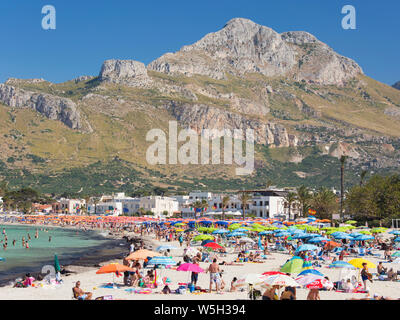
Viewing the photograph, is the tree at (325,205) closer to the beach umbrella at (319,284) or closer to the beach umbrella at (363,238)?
the beach umbrella at (363,238)

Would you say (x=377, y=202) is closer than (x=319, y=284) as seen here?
No

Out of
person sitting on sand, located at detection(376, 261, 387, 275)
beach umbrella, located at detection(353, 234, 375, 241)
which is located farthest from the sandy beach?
beach umbrella, located at detection(353, 234, 375, 241)

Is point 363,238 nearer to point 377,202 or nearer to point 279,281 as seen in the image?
point 279,281

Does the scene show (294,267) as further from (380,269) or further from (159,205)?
(159,205)

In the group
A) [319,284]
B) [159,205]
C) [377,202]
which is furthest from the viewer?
[159,205]

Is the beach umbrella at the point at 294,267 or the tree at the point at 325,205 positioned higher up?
the tree at the point at 325,205

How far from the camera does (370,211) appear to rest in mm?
69812

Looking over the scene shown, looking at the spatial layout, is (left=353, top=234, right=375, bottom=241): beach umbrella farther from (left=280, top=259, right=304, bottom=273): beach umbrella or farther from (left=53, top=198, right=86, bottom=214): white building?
(left=53, top=198, right=86, bottom=214): white building

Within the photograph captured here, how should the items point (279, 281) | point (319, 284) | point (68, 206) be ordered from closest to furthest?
1. point (279, 281)
2. point (319, 284)
3. point (68, 206)

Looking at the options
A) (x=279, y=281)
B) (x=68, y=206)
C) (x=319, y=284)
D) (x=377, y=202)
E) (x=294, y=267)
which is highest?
(x=377, y=202)

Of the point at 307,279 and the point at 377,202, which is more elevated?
the point at 377,202

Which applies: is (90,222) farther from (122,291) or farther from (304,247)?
(122,291)

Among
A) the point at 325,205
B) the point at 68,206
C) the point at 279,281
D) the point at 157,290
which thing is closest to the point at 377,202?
the point at 325,205

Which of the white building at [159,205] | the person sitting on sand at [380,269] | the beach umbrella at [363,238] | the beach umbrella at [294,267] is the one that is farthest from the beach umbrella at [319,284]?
the white building at [159,205]
